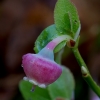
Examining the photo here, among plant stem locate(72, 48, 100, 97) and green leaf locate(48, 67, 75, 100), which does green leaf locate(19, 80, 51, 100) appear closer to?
green leaf locate(48, 67, 75, 100)

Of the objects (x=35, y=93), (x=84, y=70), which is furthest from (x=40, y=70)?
(x=35, y=93)

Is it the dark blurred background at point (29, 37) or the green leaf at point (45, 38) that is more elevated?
the green leaf at point (45, 38)

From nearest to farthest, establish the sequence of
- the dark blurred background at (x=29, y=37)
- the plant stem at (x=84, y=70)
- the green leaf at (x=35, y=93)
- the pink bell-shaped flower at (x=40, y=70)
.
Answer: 1. the pink bell-shaped flower at (x=40, y=70)
2. the plant stem at (x=84, y=70)
3. the green leaf at (x=35, y=93)
4. the dark blurred background at (x=29, y=37)

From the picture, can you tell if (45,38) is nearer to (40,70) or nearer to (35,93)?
(40,70)

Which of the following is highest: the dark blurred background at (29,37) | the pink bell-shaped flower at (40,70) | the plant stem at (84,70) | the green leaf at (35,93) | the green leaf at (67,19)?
the green leaf at (67,19)

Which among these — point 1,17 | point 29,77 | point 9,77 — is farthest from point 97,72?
point 29,77

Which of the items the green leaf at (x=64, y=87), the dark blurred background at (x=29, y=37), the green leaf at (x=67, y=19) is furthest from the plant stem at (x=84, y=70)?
the dark blurred background at (x=29, y=37)

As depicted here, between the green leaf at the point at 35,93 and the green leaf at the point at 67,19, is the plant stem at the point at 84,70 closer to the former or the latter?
the green leaf at the point at 67,19

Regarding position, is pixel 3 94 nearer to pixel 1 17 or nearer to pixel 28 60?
pixel 1 17
